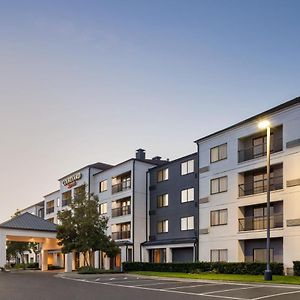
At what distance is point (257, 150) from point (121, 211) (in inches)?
893

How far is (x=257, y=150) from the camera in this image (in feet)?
132

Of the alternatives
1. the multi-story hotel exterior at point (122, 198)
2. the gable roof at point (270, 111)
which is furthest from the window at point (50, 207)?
the gable roof at point (270, 111)

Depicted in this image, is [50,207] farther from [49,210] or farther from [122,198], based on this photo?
[122,198]

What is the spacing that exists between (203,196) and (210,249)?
4.70 meters

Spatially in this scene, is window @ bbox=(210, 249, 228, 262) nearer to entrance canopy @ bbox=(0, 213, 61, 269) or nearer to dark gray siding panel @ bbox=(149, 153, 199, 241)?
dark gray siding panel @ bbox=(149, 153, 199, 241)

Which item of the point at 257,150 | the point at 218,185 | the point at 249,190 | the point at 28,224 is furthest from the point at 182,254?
the point at 28,224

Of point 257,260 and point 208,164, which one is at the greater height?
point 208,164

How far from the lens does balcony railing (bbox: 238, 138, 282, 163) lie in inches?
1510

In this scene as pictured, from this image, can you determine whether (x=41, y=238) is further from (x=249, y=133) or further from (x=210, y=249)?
(x=249, y=133)

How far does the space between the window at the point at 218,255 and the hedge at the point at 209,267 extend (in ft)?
6.89

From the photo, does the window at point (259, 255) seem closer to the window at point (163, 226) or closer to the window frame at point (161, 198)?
the window at point (163, 226)

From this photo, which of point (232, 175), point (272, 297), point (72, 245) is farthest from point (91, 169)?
point (272, 297)

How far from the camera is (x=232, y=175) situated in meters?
41.8

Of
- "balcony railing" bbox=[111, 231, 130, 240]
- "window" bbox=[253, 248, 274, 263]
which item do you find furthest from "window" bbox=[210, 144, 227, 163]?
"balcony railing" bbox=[111, 231, 130, 240]
